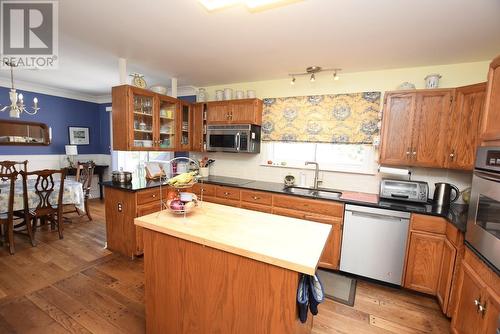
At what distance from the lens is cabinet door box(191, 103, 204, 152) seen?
12.1ft

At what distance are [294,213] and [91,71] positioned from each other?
3.60 m

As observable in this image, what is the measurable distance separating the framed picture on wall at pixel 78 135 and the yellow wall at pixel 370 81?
3994mm

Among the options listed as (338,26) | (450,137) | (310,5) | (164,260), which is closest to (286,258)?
(164,260)

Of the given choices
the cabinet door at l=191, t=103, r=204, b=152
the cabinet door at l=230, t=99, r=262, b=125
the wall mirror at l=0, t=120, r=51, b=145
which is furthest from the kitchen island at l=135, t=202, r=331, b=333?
the wall mirror at l=0, t=120, r=51, b=145

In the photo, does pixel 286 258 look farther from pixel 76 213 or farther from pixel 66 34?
pixel 76 213

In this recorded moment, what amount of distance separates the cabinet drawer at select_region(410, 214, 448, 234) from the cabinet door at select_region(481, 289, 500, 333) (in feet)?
2.99

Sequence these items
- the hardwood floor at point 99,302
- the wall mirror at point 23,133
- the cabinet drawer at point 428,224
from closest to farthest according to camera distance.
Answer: the hardwood floor at point 99,302 < the cabinet drawer at point 428,224 < the wall mirror at point 23,133

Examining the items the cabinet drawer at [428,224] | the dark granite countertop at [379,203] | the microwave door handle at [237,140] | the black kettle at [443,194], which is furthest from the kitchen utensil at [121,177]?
the black kettle at [443,194]

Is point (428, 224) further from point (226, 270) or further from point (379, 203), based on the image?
point (226, 270)

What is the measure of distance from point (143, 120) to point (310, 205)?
8.48ft

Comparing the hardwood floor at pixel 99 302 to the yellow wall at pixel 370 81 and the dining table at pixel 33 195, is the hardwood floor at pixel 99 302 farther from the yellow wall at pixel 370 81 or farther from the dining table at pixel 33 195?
the yellow wall at pixel 370 81

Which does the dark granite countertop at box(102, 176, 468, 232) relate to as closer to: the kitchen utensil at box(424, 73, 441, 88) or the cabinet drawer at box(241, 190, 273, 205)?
the cabinet drawer at box(241, 190, 273, 205)

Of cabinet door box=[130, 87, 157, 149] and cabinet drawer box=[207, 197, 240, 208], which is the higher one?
cabinet door box=[130, 87, 157, 149]

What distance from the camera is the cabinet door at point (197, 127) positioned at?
3701 mm
